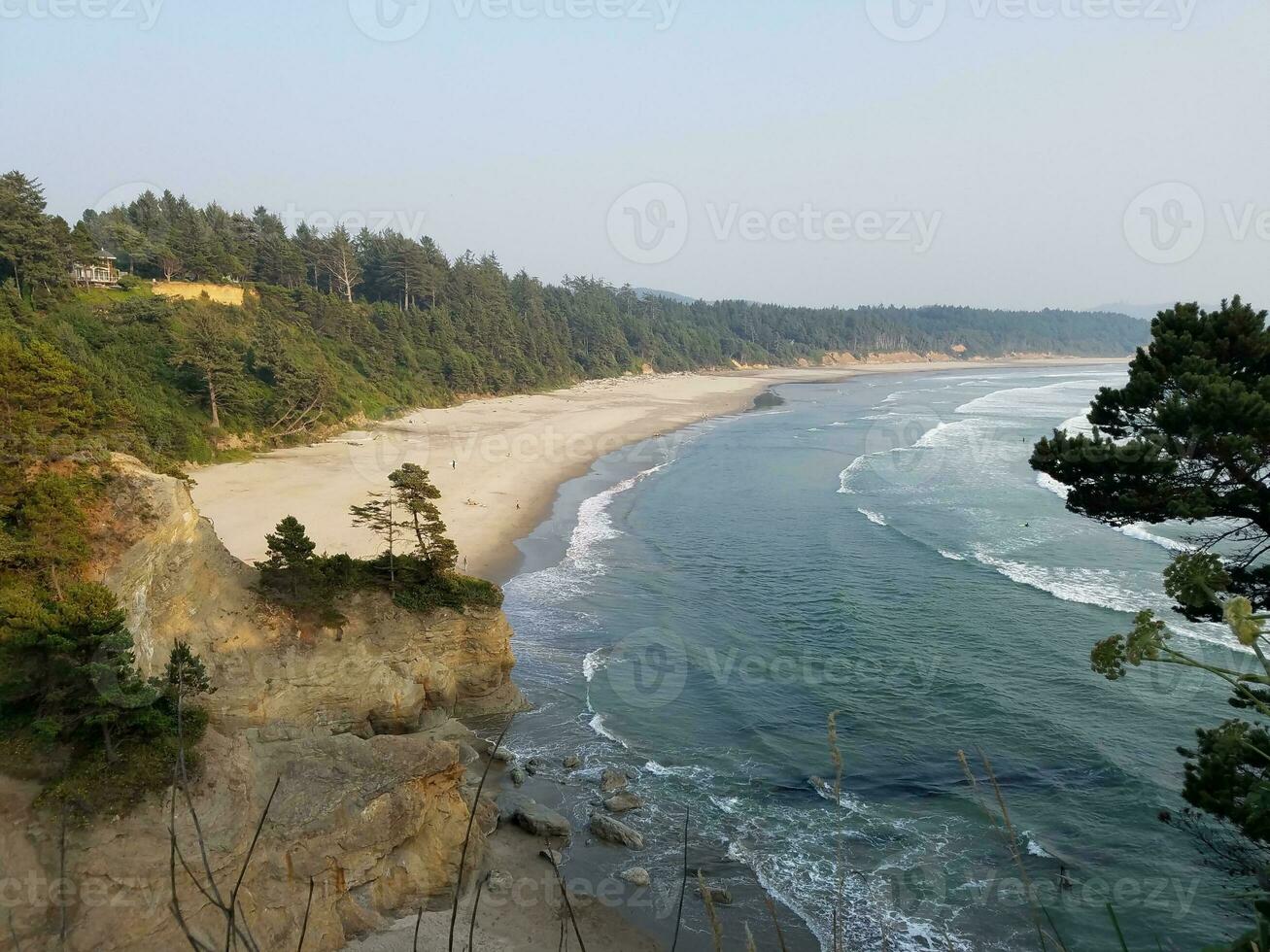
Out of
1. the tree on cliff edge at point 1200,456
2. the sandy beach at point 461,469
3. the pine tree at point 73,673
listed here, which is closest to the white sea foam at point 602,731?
the sandy beach at point 461,469

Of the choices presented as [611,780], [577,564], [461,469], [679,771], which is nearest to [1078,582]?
[577,564]

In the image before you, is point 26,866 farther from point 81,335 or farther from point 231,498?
point 81,335

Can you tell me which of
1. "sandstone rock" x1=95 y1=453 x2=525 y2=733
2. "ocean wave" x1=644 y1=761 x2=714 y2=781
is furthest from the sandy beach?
"ocean wave" x1=644 y1=761 x2=714 y2=781

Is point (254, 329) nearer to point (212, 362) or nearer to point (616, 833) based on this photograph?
point (212, 362)

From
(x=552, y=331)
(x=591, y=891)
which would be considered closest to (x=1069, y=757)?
(x=591, y=891)

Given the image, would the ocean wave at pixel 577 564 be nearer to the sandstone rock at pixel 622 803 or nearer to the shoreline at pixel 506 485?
the shoreline at pixel 506 485

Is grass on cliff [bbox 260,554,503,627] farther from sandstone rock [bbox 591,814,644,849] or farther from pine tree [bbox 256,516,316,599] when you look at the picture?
sandstone rock [bbox 591,814,644,849]
